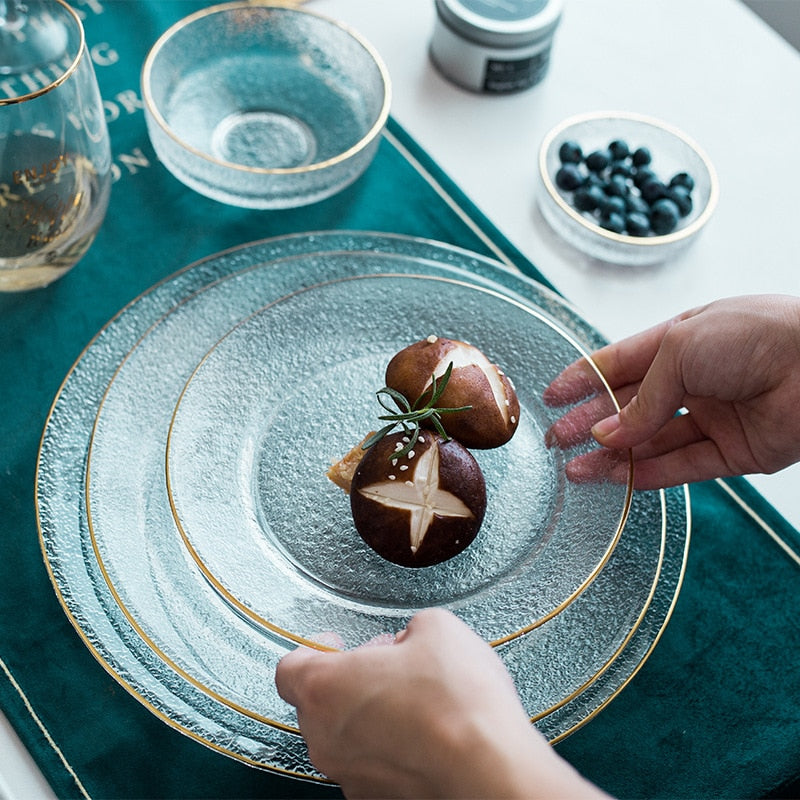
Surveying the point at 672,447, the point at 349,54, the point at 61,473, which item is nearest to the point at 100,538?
the point at 61,473

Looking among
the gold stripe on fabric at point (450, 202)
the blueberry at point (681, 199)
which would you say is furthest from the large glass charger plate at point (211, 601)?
the blueberry at point (681, 199)

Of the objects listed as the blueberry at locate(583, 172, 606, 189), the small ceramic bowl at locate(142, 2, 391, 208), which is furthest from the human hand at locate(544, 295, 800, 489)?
the small ceramic bowl at locate(142, 2, 391, 208)

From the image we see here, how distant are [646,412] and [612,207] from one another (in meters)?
0.31

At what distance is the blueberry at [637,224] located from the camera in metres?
0.95

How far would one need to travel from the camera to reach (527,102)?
1093mm

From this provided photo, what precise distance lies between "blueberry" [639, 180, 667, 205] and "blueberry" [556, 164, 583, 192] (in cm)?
7

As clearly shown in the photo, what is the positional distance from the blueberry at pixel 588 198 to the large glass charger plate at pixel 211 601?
18cm

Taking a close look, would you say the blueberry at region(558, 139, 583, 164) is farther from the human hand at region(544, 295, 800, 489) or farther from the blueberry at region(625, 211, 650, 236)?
the human hand at region(544, 295, 800, 489)

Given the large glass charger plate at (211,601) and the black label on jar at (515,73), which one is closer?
the large glass charger plate at (211,601)

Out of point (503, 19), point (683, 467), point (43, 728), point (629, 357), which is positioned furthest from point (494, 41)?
point (43, 728)

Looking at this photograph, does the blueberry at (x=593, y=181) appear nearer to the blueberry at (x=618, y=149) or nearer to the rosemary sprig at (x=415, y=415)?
the blueberry at (x=618, y=149)

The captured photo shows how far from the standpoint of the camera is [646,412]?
2.40 ft

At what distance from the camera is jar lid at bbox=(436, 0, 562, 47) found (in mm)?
1001

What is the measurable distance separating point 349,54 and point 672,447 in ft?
1.79
